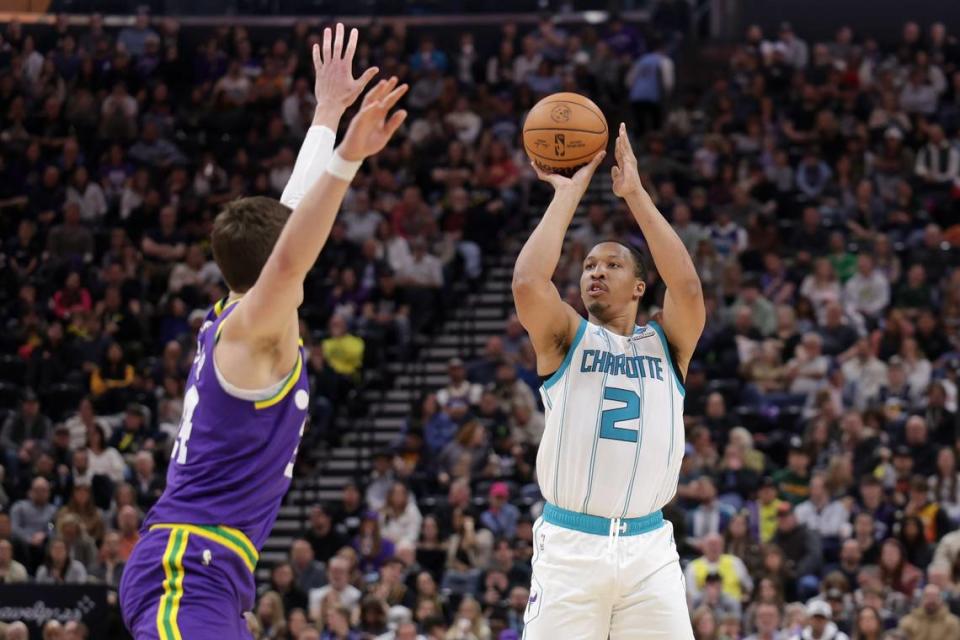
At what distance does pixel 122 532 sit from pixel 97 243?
6.45 metres

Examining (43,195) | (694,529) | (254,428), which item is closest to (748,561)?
(694,529)

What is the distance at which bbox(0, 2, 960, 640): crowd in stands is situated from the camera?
1474 centimetres

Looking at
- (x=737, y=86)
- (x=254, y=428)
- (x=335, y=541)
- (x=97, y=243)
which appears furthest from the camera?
(x=737, y=86)

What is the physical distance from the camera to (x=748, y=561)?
14578 mm

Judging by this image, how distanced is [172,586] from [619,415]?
2323mm

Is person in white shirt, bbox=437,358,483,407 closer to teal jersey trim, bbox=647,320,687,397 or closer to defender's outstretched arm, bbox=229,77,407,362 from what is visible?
teal jersey trim, bbox=647,320,687,397

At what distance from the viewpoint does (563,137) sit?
23.5ft

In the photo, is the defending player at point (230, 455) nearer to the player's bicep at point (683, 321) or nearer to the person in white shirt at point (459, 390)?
the player's bicep at point (683, 321)

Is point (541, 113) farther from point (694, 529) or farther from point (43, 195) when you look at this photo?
point (43, 195)

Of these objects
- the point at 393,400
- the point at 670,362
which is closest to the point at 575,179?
the point at 670,362

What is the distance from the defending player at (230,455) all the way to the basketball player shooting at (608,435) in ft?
5.60

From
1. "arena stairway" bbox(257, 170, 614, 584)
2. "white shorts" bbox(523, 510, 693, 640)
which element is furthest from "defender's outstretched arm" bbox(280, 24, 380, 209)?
"arena stairway" bbox(257, 170, 614, 584)

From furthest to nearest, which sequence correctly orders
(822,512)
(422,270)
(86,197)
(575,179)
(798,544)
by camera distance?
(86,197) < (422,270) < (822,512) < (798,544) < (575,179)

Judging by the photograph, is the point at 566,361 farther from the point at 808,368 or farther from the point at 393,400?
the point at 393,400
